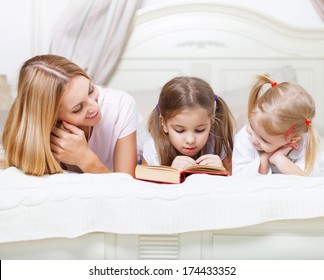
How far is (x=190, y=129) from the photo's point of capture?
188cm

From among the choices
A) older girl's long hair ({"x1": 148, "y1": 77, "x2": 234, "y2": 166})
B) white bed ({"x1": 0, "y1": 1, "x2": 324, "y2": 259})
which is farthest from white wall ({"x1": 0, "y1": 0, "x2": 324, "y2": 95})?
white bed ({"x1": 0, "y1": 1, "x2": 324, "y2": 259})

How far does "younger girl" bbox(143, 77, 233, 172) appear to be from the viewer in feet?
6.16

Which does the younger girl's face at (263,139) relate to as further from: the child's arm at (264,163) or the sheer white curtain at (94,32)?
the sheer white curtain at (94,32)

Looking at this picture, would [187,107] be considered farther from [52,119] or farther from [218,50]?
[218,50]

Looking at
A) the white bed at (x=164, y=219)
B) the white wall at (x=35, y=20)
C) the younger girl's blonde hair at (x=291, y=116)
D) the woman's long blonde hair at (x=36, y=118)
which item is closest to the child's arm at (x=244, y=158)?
the younger girl's blonde hair at (x=291, y=116)

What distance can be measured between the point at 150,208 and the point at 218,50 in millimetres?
1909

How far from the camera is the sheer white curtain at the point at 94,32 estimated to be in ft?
9.76

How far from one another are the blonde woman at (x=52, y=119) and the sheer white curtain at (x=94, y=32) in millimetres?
1125

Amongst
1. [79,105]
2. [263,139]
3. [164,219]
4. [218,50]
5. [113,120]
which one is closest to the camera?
[164,219]

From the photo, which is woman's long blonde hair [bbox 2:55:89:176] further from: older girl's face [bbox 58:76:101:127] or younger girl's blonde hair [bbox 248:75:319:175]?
younger girl's blonde hair [bbox 248:75:319:175]

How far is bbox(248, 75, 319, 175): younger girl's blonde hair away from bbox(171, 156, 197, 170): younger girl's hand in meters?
0.28

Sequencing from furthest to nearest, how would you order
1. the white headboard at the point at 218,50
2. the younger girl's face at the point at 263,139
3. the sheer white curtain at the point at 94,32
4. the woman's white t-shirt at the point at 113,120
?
the white headboard at the point at 218,50
the sheer white curtain at the point at 94,32
the woman's white t-shirt at the point at 113,120
the younger girl's face at the point at 263,139

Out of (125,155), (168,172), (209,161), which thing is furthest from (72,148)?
(209,161)
